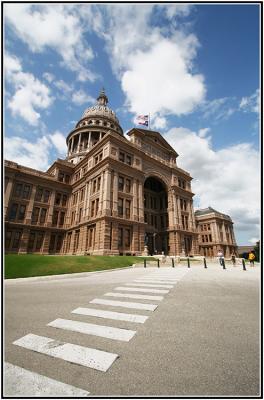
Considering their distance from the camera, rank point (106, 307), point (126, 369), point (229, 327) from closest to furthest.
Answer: point (126, 369)
point (229, 327)
point (106, 307)

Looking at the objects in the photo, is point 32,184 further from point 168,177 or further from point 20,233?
point 168,177

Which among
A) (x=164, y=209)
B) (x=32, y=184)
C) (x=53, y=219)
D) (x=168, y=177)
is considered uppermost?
(x=168, y=177)

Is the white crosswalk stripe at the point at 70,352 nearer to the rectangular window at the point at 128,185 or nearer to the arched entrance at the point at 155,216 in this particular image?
the rectangular window at the point at 128,185

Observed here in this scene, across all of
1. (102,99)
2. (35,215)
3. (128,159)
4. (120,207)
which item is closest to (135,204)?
(120,207)

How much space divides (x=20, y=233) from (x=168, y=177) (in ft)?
102

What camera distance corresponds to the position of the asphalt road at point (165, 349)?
2.72 meters

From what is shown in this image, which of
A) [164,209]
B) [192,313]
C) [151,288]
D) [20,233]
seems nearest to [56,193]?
[20,233]

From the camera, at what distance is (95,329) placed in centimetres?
463

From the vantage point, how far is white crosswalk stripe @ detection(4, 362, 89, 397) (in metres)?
2.59

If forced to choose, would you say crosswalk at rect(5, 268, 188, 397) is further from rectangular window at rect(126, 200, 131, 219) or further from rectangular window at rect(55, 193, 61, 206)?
rectangular window at rect(55, 193, 61, 206)

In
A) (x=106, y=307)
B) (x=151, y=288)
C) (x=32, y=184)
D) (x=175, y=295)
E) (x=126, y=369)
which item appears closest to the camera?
(x=126, y=369)

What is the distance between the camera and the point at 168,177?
44719 millimetres

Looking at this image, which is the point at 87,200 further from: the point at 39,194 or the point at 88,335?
the point at 88,335

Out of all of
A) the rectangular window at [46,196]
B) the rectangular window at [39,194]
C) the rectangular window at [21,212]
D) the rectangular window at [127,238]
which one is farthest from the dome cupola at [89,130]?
the rectangular window at [127,238]
